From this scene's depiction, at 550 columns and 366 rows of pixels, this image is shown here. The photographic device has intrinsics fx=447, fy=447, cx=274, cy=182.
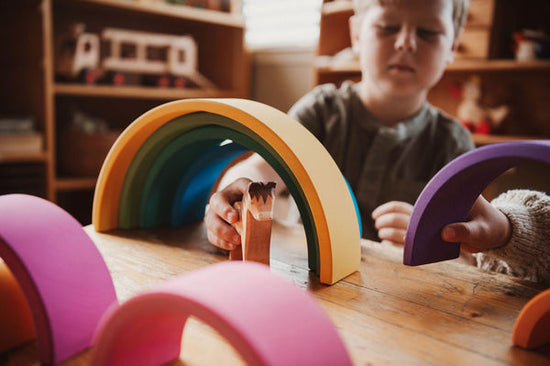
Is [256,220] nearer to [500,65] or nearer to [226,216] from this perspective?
[226,216]

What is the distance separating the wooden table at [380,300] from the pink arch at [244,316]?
88 mm

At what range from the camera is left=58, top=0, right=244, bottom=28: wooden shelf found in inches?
71.2

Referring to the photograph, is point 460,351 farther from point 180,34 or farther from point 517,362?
point 180,34

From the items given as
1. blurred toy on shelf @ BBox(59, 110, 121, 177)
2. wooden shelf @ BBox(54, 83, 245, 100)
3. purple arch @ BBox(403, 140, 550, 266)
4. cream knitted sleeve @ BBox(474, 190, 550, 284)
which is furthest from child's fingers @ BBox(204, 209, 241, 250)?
wooden shelf @ BBox(54, 83, 245, 100)

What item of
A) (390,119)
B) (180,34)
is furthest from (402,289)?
(180,34)

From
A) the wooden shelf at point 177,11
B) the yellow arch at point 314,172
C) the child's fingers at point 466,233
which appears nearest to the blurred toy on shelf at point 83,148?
the wooden shelf at point 177,11

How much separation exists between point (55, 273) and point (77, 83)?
1.67 metres

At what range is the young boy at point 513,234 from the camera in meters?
0.55

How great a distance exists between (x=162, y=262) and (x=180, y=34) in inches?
79.7

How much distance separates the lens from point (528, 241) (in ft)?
1.87

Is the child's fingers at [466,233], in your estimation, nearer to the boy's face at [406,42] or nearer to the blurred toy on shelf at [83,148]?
the boy's face at [406,42]

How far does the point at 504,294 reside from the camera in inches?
21.6

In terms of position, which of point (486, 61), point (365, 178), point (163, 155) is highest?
point (486, 61)

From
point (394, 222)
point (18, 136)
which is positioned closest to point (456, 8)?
point (394, 222)
